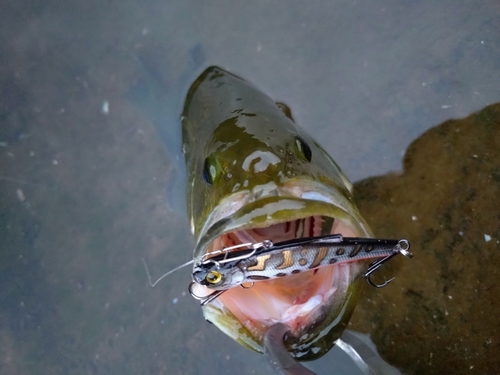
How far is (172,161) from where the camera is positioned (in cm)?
283

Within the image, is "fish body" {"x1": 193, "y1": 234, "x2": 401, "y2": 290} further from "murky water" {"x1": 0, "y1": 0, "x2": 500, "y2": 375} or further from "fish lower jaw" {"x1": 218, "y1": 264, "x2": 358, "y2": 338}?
"murky water" {"x1": 0, "y1": 0, "x2": 500, "y2": 375}

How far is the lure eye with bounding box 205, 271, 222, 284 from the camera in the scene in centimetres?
136

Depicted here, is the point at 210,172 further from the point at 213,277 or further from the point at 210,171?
the point at 213,277

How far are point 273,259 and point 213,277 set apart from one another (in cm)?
20

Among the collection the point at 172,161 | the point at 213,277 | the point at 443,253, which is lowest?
the point at 443,253

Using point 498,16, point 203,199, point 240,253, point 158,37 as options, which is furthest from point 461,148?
point 158,37

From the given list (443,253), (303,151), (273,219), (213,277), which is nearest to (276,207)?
(273,219)

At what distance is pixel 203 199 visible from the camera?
1.91 meters

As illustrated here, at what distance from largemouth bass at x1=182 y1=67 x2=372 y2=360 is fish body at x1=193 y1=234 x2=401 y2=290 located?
76 mm

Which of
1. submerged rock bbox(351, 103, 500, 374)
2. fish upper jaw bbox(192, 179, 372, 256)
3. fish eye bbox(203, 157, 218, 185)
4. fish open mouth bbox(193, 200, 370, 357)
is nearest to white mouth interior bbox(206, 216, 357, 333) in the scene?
fish open mouth bbox(193, 200, 370, 357)

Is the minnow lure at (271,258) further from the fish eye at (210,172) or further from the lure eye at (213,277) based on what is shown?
the fish eye at (210,172)

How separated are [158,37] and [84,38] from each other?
0.50 meters

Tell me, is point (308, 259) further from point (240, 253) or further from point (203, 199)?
point (203, 199)

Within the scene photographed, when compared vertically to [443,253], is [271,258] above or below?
above
